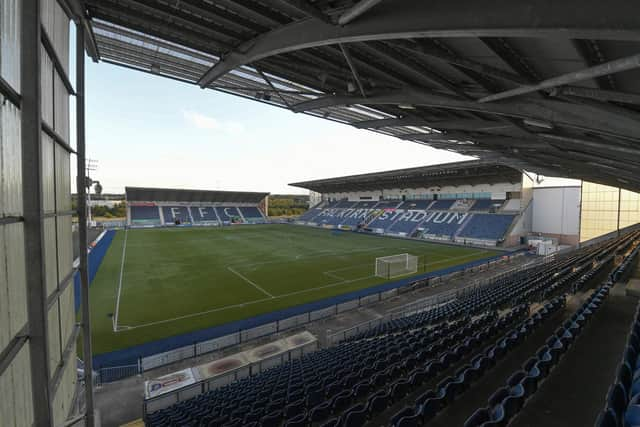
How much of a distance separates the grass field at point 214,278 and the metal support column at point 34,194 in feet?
Result: 39.0

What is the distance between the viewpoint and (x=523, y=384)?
458 cm

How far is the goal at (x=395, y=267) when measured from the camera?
2531cm

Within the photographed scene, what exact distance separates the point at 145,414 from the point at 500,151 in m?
19.4

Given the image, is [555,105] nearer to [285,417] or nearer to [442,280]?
[285,417]

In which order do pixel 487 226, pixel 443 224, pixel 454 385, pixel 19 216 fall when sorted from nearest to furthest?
1. pixel 19 216
2. pixel 454 385
3. pixel 487 226
4. pixel 443 224

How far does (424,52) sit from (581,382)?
7.16 meters

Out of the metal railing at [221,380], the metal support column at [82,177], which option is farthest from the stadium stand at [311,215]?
the metal support column at [82,177]

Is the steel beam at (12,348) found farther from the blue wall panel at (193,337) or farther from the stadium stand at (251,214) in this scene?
the stadium stand at (251,214)

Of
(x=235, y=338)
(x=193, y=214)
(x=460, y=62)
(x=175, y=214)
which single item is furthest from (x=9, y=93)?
(x=193, y=214)

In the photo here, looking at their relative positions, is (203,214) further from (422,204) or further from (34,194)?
(34,194)

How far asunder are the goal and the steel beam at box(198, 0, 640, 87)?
21.6 m

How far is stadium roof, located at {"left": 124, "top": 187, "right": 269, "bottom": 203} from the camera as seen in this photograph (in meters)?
64.1

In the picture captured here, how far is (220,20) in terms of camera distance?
660cm

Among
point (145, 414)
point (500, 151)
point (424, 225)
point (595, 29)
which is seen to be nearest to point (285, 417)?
point (145, 414)
